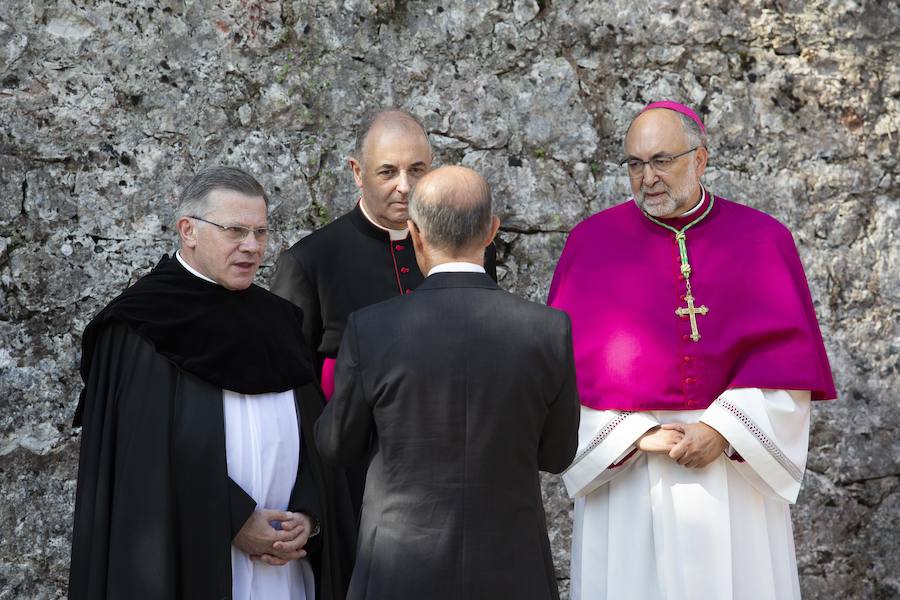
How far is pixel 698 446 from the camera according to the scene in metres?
3.72

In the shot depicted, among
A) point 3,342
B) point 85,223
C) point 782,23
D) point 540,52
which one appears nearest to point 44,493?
point 3,342

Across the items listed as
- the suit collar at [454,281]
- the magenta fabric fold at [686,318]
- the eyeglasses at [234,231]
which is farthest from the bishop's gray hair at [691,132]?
the eyeglasses at [234,231]

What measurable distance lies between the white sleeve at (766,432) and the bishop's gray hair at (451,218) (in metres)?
1.26

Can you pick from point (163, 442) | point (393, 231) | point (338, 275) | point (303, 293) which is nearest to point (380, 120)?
point (393, 231)

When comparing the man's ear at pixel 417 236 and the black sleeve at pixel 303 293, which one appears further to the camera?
the black sleeve at pixel 303 293

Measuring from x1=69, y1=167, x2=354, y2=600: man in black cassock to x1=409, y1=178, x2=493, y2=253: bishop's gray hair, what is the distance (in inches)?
30.3

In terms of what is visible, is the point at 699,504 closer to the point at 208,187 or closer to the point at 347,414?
the point at 347,414

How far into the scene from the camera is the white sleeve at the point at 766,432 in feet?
12.3

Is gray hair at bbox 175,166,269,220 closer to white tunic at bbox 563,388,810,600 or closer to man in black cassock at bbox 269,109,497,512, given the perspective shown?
man in black cassock at bbox 269,109,497,512

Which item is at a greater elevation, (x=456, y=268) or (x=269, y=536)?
(x=456, y=268)

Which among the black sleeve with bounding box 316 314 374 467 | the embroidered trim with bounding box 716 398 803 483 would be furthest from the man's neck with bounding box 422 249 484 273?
the embroidered trim with bounding box 716 398 803 483

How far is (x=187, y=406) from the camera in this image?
A: 3.37 m

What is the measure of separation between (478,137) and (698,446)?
6.25 ft

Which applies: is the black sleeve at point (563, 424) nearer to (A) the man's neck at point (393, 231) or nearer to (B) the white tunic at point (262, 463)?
(B) the white tunic at point (262, 463)
